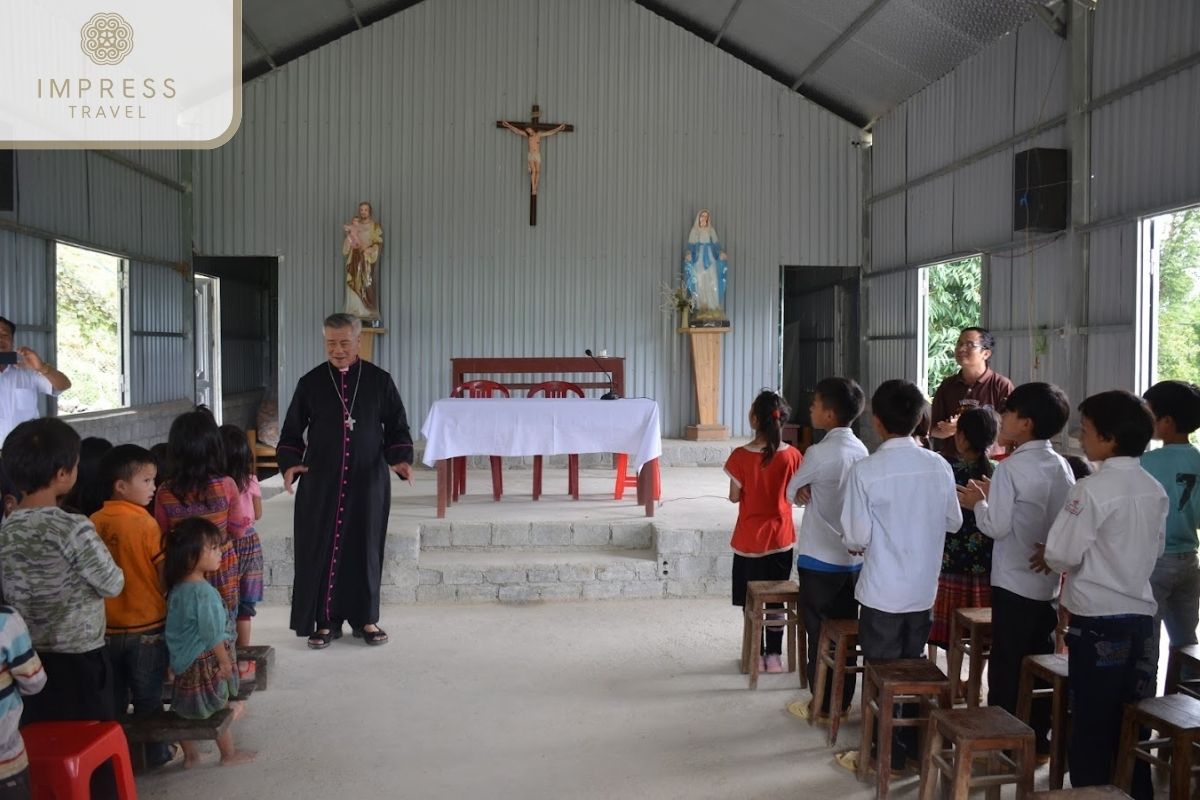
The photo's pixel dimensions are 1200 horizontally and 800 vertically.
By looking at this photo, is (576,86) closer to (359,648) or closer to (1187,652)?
(359,648)

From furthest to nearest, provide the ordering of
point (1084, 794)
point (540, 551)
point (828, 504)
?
point (540, 551) < point (828, 504) < point (1084, 794)

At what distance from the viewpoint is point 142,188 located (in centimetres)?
822

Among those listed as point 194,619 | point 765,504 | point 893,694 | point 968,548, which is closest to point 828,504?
point 968,548

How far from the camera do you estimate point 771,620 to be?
365cm

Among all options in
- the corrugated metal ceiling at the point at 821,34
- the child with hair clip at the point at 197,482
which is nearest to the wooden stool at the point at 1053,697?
the child with hair clip at the point at 197,482

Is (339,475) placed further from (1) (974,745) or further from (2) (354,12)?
(2) (354,12)

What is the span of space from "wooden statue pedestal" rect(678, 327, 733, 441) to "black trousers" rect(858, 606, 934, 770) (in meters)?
6.17

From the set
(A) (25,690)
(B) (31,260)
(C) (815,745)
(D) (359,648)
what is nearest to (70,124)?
(B) (31,260)

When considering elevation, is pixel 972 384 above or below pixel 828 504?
above

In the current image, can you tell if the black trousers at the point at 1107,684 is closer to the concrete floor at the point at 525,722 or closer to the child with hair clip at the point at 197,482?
the concrete floor at the point at 525,722

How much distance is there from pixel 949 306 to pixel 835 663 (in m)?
7.49

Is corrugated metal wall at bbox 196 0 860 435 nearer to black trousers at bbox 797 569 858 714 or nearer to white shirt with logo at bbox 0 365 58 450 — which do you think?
white shirt with logo at bbox 0 365 58 450

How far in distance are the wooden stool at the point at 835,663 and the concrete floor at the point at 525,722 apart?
8cm

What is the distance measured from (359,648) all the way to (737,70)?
7.20 meters
